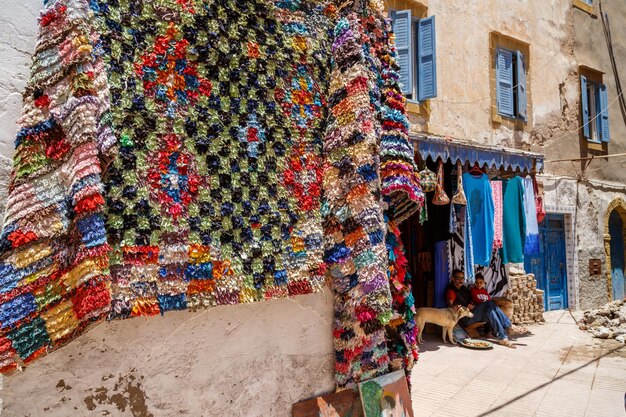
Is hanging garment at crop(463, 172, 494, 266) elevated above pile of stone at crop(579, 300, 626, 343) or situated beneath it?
elevated above

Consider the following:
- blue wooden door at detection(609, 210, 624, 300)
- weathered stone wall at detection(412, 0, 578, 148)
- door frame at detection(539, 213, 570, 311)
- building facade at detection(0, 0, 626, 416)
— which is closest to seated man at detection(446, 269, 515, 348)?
building facade at detection(0, 0, 626, 416)

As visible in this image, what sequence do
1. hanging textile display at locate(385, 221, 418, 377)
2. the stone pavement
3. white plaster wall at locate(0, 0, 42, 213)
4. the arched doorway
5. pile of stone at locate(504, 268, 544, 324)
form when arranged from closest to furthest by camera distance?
1. white plaster wall at locate(0, 0, 42, 213)
2. hanging textile display at locate(385, 221, 418, 377)
3. the stone pavement
4. pile of stone at locate(504, 268, 544, 324)
5. the arched doorway

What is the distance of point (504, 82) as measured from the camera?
900 cm

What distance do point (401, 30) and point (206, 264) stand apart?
6.40 m

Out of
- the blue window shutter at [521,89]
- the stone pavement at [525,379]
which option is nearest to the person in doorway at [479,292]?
the stone pavement at [525,379]

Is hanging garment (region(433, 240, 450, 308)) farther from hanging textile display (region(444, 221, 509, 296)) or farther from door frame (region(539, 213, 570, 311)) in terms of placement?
door frame (region(539, 213, 570, 311))

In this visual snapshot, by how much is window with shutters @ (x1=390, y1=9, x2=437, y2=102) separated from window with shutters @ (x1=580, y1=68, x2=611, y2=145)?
18.6 ft

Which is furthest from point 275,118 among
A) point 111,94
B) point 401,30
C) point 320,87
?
point 401,30

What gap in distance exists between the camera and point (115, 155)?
179 centimetres

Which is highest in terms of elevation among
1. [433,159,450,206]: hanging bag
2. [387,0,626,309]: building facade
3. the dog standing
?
[387,0,626,309]: building facade

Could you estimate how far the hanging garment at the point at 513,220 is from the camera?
7.23 metres

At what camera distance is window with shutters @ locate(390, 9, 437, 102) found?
24.2 feet

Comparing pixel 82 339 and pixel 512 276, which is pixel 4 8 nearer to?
pixel 82 339

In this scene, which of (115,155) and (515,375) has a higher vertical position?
(115,155)
